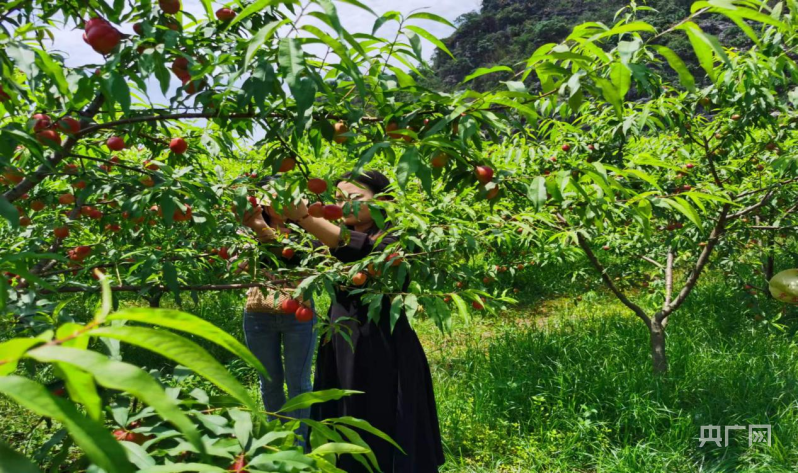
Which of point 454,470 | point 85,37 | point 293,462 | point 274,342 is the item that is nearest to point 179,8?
point 85,37

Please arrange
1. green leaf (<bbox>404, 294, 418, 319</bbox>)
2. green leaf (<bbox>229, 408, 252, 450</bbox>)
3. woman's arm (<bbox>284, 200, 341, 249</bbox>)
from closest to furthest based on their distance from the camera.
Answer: green leaf (<bbox>229, 408, 252, 450</bbox>)
green leaf (<bbox>404, 294, 418, 319</bbox>)
woman's arm (<bbox>284, 200, 341, 249</bbox>)

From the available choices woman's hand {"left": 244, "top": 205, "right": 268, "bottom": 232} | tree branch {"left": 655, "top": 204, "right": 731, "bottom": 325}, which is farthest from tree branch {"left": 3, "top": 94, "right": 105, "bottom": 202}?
tree branch {"left": 655, "top": 204, "right": 731, "bottom": 325}

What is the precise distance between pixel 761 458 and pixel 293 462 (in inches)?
105

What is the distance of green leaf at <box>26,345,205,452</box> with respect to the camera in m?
0.33

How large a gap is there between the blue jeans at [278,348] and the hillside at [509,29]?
2530 centimetres

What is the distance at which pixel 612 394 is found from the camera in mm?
3002

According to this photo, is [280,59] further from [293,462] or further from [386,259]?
[386,259]

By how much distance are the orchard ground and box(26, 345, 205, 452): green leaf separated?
1.96m

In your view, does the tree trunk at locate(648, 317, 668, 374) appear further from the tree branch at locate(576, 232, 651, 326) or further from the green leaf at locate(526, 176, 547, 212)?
the green leaf at locate(526, 176, 547, 212)

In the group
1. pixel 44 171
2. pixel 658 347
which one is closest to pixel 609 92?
pixel 44 171

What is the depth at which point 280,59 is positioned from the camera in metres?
0.80

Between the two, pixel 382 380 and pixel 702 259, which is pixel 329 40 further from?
pixel 702 259

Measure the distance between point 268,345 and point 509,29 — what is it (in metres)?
33.0

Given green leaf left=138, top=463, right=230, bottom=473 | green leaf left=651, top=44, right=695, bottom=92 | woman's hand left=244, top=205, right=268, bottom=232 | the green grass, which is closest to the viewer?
green leaf left=138, top=463, right=230, bottom=473
